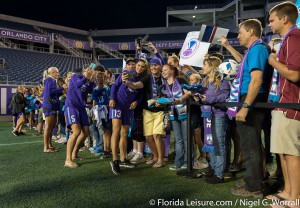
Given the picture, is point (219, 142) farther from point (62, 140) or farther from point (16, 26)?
point (16, 26)

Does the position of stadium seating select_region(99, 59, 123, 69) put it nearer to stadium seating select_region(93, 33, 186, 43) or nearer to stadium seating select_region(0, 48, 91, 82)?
stadium seating select_region(0, 48, 91, 82)

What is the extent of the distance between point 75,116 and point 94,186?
168 centimetres

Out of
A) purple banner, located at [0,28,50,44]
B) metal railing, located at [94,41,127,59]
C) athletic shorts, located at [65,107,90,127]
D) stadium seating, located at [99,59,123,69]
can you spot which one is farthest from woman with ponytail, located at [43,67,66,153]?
metal railing, located at [94,41,127,59]

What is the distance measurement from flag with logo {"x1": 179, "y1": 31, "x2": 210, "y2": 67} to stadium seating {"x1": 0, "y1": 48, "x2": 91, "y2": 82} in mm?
20051

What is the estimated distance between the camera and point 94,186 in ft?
12.0

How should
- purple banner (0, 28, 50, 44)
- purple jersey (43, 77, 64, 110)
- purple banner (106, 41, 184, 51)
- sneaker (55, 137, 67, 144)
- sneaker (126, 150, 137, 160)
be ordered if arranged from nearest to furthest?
1. sneaker (126, 150, 137, 160)
2. purple jersey (43, 77, 64, 110)
3. sneaker (55, 137, 67, 144)
4. purple banner (0, 28, 50, 44)
5. purple banner (106, 41, 184, 51)

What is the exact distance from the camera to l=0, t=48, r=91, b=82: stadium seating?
24.1 metres

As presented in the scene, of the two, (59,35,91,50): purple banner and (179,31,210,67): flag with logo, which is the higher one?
(59,35,91,50): purple banner

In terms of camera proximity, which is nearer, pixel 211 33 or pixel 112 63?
pixel 211 33

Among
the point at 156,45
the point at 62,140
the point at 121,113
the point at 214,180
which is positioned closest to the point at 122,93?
the point at 121,113

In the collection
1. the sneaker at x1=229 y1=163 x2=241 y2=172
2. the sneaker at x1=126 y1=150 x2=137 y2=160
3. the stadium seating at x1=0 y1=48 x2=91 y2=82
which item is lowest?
the sneaker at x1=126 y1=150 x2=137 y2=160

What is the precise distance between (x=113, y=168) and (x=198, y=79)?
2153mm

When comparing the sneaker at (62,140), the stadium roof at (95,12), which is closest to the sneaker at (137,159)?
the sneaker at (62,140)

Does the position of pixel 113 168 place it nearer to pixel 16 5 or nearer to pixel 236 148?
pixel 236 148
